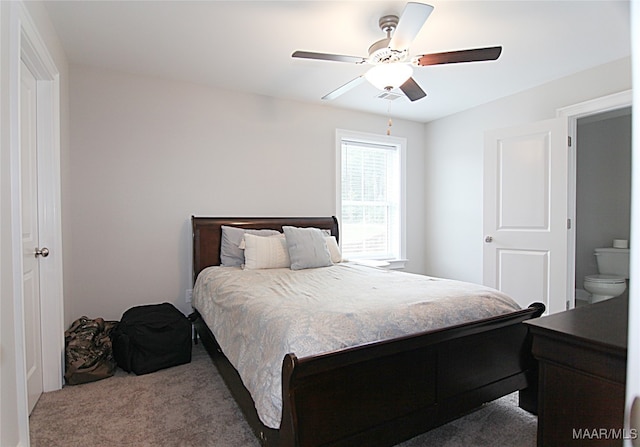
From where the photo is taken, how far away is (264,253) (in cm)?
311

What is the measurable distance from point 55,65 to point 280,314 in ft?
7.71

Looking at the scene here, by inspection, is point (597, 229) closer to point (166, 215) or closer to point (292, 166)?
point (292, 166)

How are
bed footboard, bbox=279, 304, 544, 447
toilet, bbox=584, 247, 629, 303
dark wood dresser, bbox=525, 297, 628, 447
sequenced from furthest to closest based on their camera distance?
1. toilet, bbox=584, 247, 629, 303
2. bed footboard, bbox=279, 304, 544, 447
3. dark wood dresser, bbox=525, 297, 628, 447

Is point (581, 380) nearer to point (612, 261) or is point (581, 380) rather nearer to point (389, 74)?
point (389, 74)

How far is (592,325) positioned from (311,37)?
94.7 inches

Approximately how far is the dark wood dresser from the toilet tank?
453 centimetres

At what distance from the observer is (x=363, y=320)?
1.58m

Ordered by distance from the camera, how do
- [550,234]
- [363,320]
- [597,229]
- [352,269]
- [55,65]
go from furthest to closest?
1. [597,229]
2. [550,234]
3. [352,269]
4. [55,65]
5. [363,320]

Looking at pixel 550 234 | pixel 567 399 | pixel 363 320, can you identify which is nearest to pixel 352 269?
pixel 363 320

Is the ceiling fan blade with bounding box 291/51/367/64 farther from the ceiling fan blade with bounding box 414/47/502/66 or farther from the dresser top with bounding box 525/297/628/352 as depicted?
the dresser top with bounding box 525/297/628/352

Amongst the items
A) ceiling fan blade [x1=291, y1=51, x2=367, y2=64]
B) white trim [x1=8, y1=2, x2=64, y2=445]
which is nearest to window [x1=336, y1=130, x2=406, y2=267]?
ceiling fan blade [x1=291, y1=51, x2=367, y2=64]

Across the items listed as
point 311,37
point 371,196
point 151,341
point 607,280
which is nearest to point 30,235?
point 151,341

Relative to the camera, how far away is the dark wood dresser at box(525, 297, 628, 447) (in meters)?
0.77

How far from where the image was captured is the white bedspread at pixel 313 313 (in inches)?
57.1
